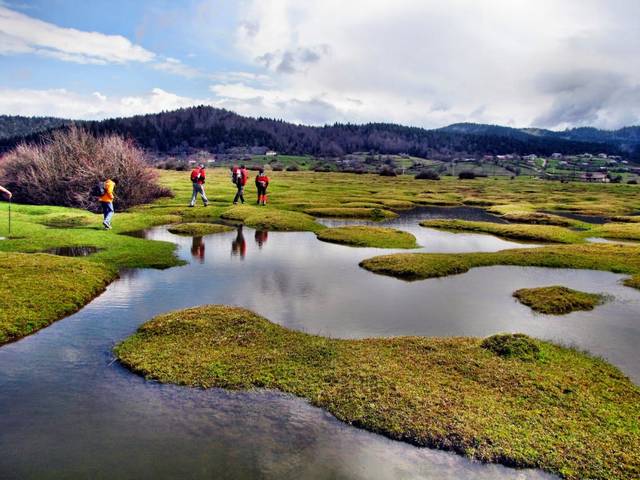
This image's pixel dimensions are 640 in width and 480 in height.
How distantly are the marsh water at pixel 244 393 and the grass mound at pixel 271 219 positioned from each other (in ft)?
44.5

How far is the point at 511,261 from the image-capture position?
103ft

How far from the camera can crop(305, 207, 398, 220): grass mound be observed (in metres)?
53.7

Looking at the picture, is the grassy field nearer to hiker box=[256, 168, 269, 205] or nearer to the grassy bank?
the grassy bank

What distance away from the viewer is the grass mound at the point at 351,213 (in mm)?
53656

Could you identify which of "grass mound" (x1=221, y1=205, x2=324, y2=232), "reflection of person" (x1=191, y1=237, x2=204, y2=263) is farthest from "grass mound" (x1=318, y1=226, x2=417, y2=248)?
"reflection of person" (x1=191, y1=237, x2=204, y2=263)

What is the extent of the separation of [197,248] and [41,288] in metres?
12.9

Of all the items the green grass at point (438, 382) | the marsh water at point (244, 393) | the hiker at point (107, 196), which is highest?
the hiker at point (107, 196)

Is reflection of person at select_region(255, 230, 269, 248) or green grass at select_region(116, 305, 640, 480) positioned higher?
reflection of person at select_region(255, 230, 269, 248)

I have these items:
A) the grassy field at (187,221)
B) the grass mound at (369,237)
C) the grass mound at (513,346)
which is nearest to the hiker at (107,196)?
the grassy field at (187,221)

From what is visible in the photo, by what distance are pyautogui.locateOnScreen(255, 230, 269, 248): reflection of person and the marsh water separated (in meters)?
6.23

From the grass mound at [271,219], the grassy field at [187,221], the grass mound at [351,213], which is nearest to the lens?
the grassy field at [187,221]

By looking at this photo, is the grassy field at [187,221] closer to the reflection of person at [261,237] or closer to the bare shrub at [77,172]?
the reflection of person at [261,237]

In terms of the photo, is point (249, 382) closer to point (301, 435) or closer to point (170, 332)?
point (301, 435)

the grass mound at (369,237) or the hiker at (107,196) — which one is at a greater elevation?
the hiker at (107,196)
